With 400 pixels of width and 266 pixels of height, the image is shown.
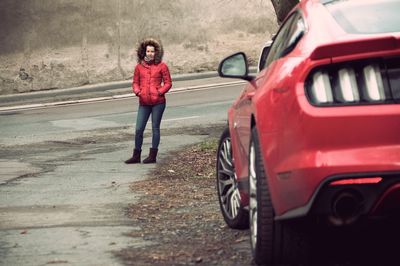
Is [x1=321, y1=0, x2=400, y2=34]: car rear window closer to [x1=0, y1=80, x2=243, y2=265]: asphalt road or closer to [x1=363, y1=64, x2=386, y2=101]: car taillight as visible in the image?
[x1=363, y1=64, x2=386, y2=101]: car taillight

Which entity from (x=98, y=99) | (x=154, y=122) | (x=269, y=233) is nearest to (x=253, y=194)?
(x=269, y=233)

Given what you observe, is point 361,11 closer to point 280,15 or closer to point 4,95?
point 280,15

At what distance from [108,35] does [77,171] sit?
1635 cm

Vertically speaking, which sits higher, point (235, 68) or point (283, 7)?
point (283, 7)

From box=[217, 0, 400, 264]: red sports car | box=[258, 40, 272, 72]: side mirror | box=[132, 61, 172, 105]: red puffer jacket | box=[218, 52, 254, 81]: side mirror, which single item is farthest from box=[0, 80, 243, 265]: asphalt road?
box=[217, 0, 400, 264]: red sports car

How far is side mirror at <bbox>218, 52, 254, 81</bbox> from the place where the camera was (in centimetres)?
800

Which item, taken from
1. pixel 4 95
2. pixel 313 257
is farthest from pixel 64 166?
pixel 4 95

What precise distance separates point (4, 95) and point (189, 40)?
476 centimetres

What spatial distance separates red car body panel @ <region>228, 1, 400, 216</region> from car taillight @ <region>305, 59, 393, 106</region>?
1.6 inches

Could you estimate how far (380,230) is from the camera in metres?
8.19

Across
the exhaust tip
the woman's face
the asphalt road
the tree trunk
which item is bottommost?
the asphalt road

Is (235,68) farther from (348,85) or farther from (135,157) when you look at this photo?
(135,157)

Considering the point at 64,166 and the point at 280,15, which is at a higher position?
the point at 280,15

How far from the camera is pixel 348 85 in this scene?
6129mm
